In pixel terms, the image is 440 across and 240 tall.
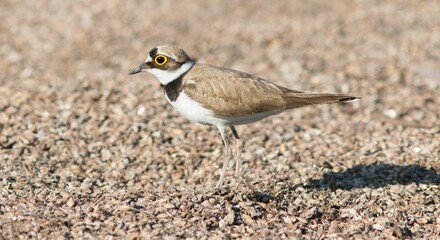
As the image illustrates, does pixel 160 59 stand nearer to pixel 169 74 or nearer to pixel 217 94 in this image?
pixel 169 74

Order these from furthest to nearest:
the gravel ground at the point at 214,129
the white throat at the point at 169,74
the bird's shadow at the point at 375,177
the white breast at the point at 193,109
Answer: the bird's shadow at the point at 375,177 < the white throat at the point at 169,74 < the white breast at the point at 193,109 < the gravel ground at the point at 214,129

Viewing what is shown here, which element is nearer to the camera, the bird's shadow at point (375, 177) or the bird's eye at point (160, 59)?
the bird's eye at point (160, 59)

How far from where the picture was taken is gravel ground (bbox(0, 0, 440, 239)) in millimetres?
5395

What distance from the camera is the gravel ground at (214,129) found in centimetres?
539

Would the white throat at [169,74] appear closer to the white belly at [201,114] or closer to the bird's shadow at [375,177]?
the white belly at [201,114]

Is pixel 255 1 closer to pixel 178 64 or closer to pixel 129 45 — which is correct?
pixel 129 45

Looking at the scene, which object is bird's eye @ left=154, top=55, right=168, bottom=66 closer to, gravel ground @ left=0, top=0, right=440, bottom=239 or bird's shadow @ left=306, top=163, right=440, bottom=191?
gravel ground @ left=0, top=0, right=440, bottom=239

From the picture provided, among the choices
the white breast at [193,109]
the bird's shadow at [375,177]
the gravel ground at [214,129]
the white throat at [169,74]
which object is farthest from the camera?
the bird's shadow at [375,177]

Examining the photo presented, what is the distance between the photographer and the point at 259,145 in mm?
7621

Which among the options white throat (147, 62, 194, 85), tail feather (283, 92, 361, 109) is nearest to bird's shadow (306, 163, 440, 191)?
tail feather (283, 92, 361, 109)

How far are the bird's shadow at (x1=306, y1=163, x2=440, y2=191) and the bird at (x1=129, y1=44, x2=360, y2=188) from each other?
0.90 metres

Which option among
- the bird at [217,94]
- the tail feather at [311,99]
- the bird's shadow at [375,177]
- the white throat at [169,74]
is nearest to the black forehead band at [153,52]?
the bird at [217,94]

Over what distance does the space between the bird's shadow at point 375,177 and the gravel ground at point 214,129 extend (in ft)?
0.07

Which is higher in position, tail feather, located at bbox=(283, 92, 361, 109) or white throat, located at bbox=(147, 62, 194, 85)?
white throat, located at bbox=(147, 62, 194, 85)
